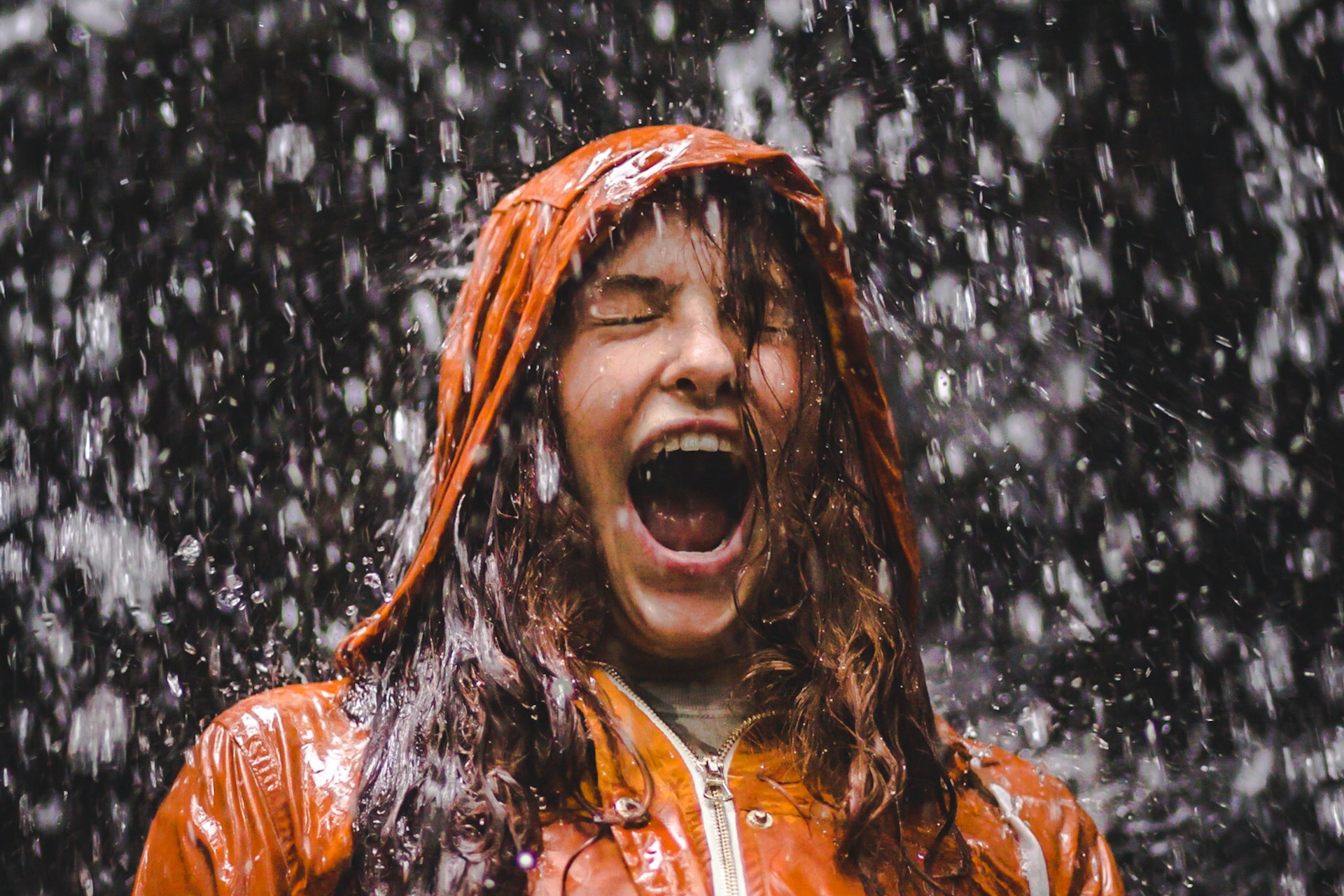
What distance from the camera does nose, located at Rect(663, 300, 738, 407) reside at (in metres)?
1.63

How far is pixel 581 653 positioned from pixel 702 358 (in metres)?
0.38

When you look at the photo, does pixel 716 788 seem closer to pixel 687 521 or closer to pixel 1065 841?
pixel 687 521

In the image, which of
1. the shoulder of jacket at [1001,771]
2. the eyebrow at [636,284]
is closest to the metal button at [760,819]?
the shoulder of jacket at [1001,771]

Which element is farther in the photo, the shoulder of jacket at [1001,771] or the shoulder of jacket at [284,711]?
the shoulder of jacket at [1001,771]

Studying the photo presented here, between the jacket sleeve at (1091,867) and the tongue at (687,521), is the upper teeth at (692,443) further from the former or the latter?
the jacket sleeve at (1091,867)

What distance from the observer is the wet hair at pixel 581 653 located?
1.45 metres

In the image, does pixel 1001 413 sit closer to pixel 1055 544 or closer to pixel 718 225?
pixel 1055 544

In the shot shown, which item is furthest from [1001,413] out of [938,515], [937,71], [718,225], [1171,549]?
[718,225]

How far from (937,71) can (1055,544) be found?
1.06 m

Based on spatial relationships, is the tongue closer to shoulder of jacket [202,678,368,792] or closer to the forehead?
the forehead

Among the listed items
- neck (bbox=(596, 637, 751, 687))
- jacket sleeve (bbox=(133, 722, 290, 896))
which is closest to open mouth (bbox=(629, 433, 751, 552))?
neck (bbox=(596, 637, 751, 687))

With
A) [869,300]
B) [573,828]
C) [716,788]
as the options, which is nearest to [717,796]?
[716,788]

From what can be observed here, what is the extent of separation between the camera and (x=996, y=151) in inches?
116

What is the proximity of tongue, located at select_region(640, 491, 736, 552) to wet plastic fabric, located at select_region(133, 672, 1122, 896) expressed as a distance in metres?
0.20
